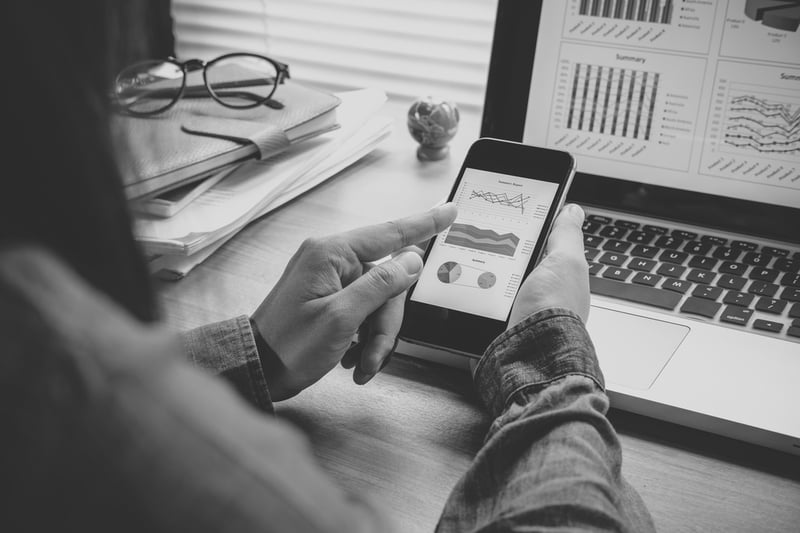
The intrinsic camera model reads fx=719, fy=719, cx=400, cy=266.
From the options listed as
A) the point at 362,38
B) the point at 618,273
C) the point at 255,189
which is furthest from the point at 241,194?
the point at 362,38

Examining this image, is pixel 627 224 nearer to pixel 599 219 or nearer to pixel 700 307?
pixel 599 219

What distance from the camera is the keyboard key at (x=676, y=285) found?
0.69 meters

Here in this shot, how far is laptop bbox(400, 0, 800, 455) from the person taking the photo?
2.11ft

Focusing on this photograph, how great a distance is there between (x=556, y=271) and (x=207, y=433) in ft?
1.43

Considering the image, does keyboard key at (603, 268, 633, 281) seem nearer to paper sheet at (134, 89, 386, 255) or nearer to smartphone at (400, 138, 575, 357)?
smartphone at (400, 138, 575, 357)

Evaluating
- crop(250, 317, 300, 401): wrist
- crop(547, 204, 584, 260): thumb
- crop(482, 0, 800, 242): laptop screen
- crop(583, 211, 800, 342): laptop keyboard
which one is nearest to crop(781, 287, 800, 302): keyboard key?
crop(583, 211, 800, 342): laptop keyboard

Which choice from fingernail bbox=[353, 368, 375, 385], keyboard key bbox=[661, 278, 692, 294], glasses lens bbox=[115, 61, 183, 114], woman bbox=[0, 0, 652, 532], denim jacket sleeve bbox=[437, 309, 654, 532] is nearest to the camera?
woman bbox=[0, 0, 652, 532]

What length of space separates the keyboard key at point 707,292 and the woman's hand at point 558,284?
14 centimetres

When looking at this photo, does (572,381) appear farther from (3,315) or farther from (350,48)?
(350,48)

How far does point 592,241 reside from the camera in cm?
78

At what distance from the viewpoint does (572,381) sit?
491 millimetres

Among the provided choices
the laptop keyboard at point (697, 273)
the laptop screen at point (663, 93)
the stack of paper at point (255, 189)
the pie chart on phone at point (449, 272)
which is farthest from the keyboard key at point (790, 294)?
the stack of paper at point (255, 189)

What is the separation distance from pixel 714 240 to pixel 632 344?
8.9 inches

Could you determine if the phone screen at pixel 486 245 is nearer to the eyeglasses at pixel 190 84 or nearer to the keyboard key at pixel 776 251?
the keyboard key at pixel 776 251
